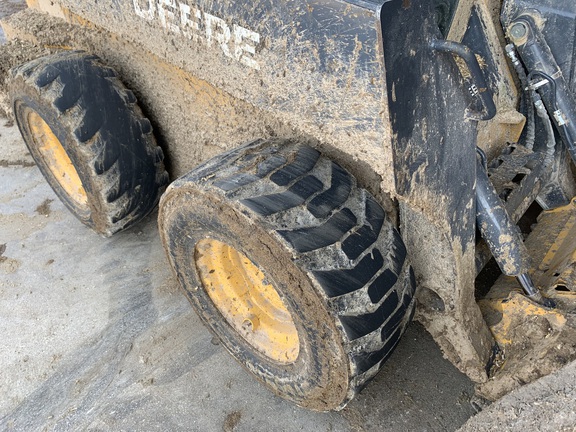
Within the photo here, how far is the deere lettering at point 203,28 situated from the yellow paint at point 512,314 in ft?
3.67

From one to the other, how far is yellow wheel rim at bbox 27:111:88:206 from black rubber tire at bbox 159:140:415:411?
1.31 metres

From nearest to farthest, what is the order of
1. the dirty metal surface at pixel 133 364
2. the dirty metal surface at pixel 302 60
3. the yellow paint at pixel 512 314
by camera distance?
the dirty metal surface at pixel 302 60, the yellow paint at pixel 512 314, the dirty metal surface at pixel 133 364

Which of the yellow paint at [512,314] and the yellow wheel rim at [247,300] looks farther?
the yellow wheel rim at [247,300]

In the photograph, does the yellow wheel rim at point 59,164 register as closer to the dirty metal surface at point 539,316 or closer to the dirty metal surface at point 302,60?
the dirty metal surface at point 302,60

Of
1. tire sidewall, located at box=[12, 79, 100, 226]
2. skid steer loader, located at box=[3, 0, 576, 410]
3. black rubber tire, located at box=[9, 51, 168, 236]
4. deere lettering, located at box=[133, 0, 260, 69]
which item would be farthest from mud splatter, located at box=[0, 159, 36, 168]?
deere lettering, located at box=[133, 0, 260, 69]

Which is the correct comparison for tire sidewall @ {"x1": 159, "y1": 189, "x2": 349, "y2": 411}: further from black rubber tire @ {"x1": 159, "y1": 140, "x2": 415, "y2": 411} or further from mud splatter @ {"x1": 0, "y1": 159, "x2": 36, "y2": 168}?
mud splatter @ {"x1": 0, "y1": 159, "x2": 36, "y2": 168}

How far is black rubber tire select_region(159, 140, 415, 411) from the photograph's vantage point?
4.47 feet

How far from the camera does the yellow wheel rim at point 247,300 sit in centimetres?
187

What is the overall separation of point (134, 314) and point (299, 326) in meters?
1.19

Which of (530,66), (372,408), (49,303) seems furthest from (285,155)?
(49,303)

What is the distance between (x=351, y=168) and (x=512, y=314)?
0.73 m

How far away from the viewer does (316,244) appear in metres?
1.36

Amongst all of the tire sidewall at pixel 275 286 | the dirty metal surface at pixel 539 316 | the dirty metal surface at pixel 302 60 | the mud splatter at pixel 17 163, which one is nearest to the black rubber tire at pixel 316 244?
the tire sidewall at pixel 275 286

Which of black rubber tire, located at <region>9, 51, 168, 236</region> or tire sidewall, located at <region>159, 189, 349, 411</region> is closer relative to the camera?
tire sidewall, located at <region>159, 189, 349, 411</region>
